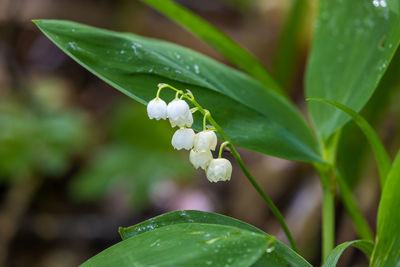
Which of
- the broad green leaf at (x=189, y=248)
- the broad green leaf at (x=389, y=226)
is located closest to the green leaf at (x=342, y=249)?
the broad green leaf at (x=389, y=226)

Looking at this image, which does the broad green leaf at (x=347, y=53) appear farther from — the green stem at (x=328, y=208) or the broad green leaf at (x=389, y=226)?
the broad green leaf at (x=389, y=226)

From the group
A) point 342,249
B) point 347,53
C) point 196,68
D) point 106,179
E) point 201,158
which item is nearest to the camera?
point 342,249

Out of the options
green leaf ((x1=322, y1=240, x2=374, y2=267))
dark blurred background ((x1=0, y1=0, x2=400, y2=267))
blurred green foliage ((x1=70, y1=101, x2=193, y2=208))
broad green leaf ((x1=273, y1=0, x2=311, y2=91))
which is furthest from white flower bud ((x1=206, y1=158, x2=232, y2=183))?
broad green leaf ((x1=273, y1=0, x2=311, y2=91))

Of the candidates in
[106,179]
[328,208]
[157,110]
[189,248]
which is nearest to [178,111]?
[157,110]

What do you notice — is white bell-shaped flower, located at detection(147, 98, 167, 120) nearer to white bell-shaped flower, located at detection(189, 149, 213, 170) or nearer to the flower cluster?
the flower cluster

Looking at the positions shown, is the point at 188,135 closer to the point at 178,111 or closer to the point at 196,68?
the point at 178,111
